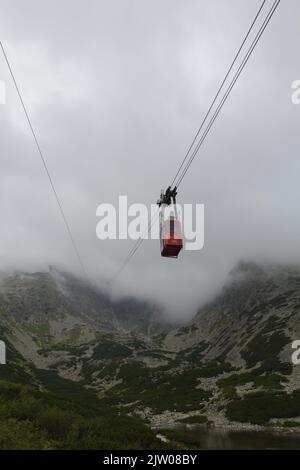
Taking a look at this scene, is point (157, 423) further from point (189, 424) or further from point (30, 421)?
point (30, 421)

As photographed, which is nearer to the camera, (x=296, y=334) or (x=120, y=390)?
(x=120, y=390)

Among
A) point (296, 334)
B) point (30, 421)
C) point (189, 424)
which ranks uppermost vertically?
point (296, 334)

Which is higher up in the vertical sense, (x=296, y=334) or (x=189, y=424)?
(x=296, y=334)
